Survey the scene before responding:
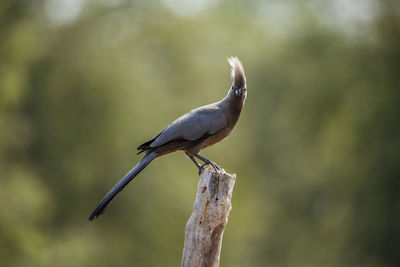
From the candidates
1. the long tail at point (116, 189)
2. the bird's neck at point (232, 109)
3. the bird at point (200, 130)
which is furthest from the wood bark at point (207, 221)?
the bird's neck at point (232, 109)

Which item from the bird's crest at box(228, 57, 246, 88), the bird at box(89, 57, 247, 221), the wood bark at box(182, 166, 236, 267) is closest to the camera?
the wood bark at box(182, 166, 236, 267)

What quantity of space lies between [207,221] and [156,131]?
1057 centimetres

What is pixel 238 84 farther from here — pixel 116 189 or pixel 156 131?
pixel 156 131

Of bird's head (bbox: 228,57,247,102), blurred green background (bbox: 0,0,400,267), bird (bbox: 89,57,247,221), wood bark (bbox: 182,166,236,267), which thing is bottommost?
wood bark (bbox: 182,166,236,267)

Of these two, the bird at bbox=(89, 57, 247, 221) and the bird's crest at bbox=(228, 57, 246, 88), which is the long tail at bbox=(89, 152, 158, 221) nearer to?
the bird at bbox=(89, 57, 247, 221)

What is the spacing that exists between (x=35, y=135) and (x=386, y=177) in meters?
10.2

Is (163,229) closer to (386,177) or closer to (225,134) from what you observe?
(386,177)

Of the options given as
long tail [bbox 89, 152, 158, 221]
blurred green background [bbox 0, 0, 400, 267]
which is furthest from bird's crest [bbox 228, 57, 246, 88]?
blurred green background [bbox 0, 0, 400, 267]

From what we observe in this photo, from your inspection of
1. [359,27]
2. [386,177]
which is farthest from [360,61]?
[386,177]

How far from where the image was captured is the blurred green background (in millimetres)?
15117

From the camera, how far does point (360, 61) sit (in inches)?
688

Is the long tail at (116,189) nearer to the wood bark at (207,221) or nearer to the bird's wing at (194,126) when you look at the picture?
the bird's wing at (194,126)

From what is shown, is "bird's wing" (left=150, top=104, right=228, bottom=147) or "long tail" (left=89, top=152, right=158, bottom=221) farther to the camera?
"bird's wing" (left=150, top=104, right=228, bottom=147)

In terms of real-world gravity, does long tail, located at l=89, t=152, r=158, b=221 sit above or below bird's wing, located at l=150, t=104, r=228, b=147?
below
